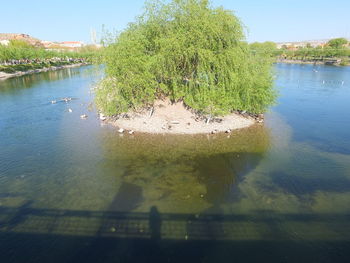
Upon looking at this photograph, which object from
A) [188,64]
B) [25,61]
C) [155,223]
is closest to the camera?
[155,223]

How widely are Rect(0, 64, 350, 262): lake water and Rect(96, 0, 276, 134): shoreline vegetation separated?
3.33 m

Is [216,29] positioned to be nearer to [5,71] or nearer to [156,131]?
[156,131]

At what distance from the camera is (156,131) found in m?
25.7

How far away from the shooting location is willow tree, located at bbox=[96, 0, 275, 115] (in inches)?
1003

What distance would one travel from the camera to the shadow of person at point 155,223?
38.7 ft

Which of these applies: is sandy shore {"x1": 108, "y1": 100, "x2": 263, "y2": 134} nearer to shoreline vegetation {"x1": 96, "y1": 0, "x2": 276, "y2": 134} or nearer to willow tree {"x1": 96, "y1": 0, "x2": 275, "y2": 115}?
shoreline vegetation {"x1": 96, "y1": 0, "x2": 276, "y2": 134}

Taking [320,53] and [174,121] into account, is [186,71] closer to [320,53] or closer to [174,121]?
[174,121]

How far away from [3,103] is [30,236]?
3638 centimetres

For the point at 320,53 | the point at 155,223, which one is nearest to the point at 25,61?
the point at 155,223

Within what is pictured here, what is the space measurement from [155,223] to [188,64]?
19970 millimetres

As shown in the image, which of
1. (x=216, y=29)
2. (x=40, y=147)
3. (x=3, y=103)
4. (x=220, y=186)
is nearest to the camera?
(x=220, y=186)

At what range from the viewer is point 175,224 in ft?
41.4

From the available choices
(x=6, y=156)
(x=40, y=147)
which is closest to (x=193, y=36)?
(x=40, y=147)

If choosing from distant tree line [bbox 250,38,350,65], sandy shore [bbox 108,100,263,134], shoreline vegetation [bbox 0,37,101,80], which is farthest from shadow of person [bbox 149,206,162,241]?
distant tree line [bbox 250,38,350,65]
